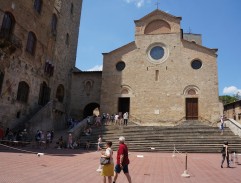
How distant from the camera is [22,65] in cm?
2092

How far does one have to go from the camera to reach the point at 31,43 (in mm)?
22625

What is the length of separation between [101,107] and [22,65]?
10.1 m

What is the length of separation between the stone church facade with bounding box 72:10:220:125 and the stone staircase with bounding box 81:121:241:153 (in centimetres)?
517

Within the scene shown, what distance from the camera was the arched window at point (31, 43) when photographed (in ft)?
72.5

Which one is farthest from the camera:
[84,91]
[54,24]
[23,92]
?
[84,91]


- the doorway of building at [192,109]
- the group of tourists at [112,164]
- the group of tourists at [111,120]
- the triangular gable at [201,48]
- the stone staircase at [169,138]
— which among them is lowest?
the group of tourists at [112,164]

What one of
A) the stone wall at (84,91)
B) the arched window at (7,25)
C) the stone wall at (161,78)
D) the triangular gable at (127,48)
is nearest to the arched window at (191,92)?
the stone wall at (161,78)

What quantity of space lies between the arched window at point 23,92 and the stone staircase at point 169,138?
20.1 ft

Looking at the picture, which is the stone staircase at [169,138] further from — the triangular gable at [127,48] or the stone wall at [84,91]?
the triangular gable at [127,48]

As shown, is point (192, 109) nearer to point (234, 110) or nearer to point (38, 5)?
point (234, 110)

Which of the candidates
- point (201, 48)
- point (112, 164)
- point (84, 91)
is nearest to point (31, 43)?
point (84, 91)

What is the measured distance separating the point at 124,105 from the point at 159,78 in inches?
196

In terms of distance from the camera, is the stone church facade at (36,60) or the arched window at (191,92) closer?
the stone church facade at (36,60)

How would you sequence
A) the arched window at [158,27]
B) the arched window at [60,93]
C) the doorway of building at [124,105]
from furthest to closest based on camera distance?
the arched window at [158,27] < the arched window at [60,93] < the doorway of building at [124,105]
